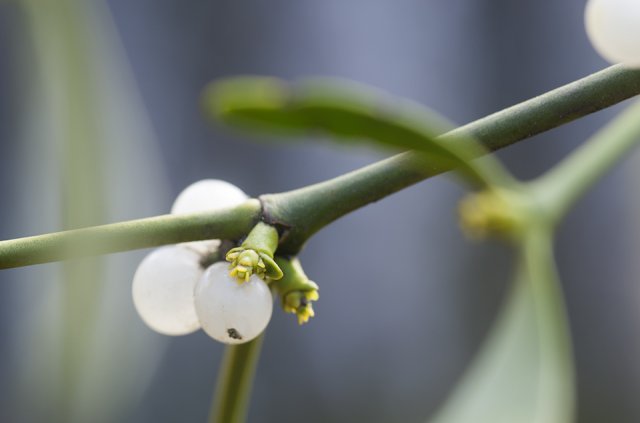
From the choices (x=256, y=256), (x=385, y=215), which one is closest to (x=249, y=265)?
(x=256, y=256)

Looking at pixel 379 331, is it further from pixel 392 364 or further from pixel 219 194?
pixel 219 194

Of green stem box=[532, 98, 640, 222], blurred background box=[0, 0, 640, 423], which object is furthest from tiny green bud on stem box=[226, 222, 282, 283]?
blurred background box=[0, 0, 640, 423]

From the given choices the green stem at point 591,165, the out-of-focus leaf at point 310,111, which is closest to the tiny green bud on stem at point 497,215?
the green stem at point 591,165

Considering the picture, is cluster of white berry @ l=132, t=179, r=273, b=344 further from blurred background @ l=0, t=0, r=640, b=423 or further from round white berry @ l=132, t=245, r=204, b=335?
blurred background @ l=0, t=0, r=640, b=423

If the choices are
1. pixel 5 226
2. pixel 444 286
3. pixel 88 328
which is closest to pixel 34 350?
pixel 88 328

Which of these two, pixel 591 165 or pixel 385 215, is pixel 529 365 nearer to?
pixel 591 165

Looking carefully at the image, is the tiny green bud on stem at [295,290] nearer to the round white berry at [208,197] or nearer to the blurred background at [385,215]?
the round white berry at [208,197]
